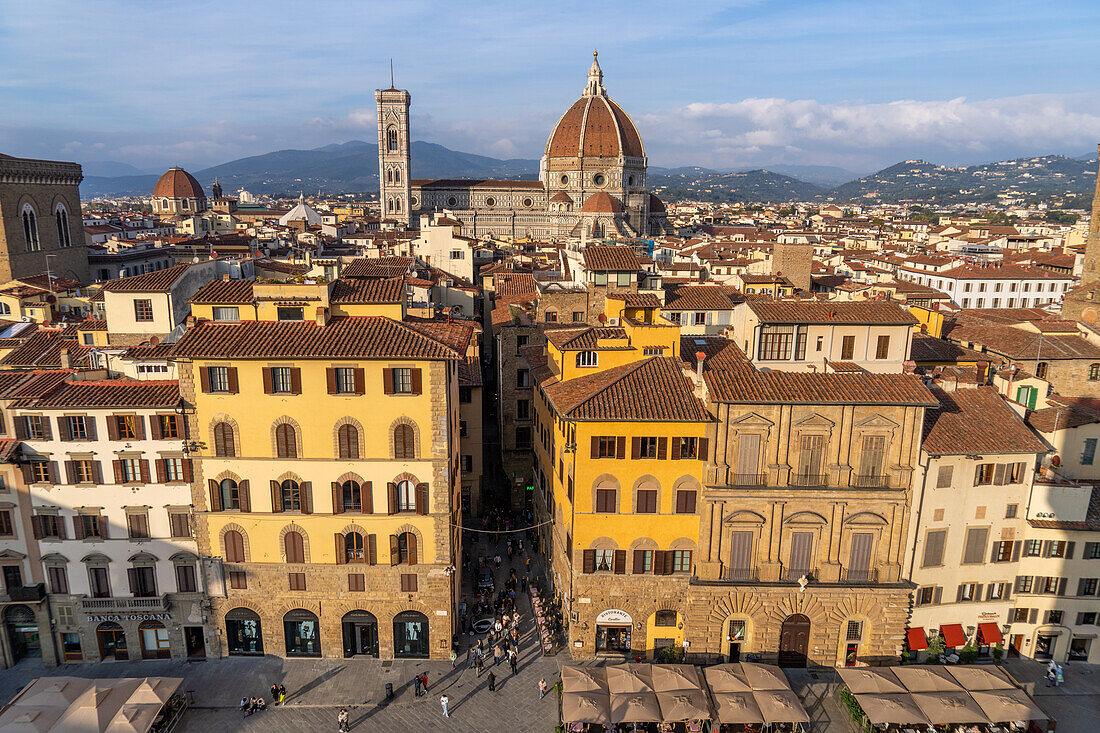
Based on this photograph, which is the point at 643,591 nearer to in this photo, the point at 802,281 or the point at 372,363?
the point at 372,363

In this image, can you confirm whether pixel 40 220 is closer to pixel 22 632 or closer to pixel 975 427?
pixel 22 632

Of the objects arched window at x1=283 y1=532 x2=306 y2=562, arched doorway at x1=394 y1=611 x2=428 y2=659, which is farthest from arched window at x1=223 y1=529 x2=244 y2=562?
arched doorway at x1=394 y1=611 x2=428 y2=659

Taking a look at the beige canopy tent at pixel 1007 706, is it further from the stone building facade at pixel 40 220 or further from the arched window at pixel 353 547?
the stone building facade at pixel 40 220

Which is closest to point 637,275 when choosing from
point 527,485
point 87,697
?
point 527,485

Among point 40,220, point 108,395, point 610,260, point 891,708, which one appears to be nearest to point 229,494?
point 108,395

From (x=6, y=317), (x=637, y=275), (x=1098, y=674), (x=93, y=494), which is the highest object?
(x=637, y=275)

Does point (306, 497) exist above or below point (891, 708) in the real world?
above
